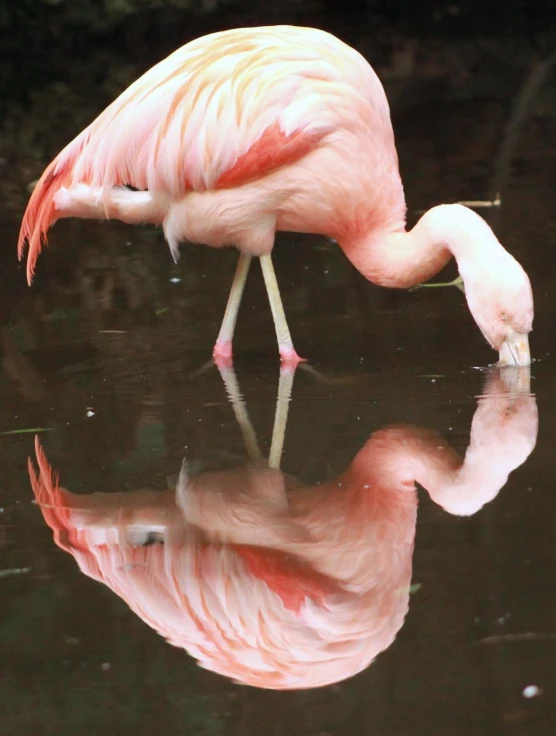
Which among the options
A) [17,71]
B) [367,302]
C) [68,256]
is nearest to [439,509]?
[367,302]

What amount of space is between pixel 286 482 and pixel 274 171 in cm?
162

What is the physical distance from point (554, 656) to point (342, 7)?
1588 centimetres

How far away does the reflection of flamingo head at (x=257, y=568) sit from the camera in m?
3.72

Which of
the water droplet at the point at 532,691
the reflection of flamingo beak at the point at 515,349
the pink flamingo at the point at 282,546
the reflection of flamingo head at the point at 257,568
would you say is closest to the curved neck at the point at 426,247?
the reflection of flamingo beak at the point at 515,349

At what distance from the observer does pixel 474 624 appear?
3.74 meters

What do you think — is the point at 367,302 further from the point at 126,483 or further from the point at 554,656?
the point at 554,656

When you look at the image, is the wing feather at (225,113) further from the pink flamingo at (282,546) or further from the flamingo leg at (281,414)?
the pink flamingo at (282,546)

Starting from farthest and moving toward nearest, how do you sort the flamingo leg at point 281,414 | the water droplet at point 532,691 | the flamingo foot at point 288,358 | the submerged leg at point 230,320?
the submerged leg at point 230,320, the flamingo foot at point 288,358, the flamingo leg at point 281,414, the water droplet at point 532,691

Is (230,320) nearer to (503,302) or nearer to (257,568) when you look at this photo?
(503,302)

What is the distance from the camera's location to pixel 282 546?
4.27 metres

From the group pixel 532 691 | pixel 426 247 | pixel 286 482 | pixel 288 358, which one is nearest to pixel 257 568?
pixel 286 482

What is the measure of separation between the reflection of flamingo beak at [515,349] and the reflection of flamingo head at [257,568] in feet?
4.31

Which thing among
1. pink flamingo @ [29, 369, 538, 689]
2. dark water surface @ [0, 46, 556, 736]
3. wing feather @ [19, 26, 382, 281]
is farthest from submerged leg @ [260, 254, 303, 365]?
pink flamingo @ [29, 369, 538, 689]

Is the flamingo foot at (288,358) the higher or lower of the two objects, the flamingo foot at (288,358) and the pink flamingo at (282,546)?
the lower
